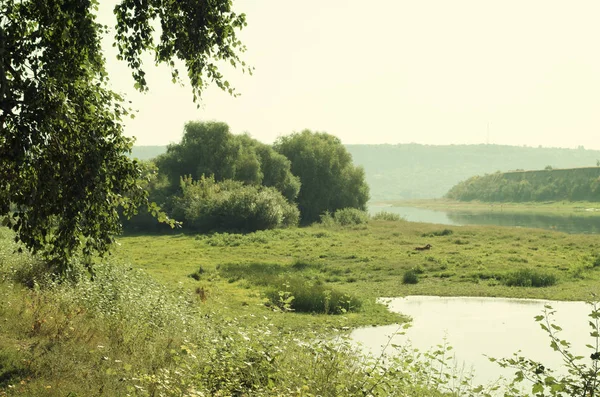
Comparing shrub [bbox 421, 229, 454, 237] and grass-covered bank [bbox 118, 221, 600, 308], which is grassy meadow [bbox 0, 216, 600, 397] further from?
shrub [bbox 421, 229, 454, 237]

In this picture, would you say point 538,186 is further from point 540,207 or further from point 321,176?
point 321,176

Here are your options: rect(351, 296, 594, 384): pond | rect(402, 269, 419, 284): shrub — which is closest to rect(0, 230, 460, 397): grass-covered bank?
rect(351, 296, 594, 384): pond

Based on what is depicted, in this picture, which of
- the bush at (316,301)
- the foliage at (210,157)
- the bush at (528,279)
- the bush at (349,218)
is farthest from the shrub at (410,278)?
the foliage at (210,157)

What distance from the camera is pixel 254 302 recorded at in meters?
24.2

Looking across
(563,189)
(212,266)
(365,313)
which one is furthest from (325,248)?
(563,189)

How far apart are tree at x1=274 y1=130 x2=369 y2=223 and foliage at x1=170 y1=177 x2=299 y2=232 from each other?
14.4 metres

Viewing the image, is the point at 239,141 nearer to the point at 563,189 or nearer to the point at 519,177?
the point at 563,189

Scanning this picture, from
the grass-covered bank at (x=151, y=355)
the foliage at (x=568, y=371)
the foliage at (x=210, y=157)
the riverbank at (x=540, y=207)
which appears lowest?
the riverbank at (x=540, y=207)

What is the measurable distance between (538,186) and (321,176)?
9857 centimetres

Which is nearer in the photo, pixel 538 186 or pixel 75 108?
pixel 75 108

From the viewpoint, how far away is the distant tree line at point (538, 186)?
139 m

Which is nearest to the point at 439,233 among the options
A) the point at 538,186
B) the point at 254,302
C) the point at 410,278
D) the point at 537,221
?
the point at 410,278

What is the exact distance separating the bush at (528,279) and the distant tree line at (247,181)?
25.6 meters

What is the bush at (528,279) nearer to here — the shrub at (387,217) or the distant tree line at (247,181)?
the distant tree line at (247,181)
